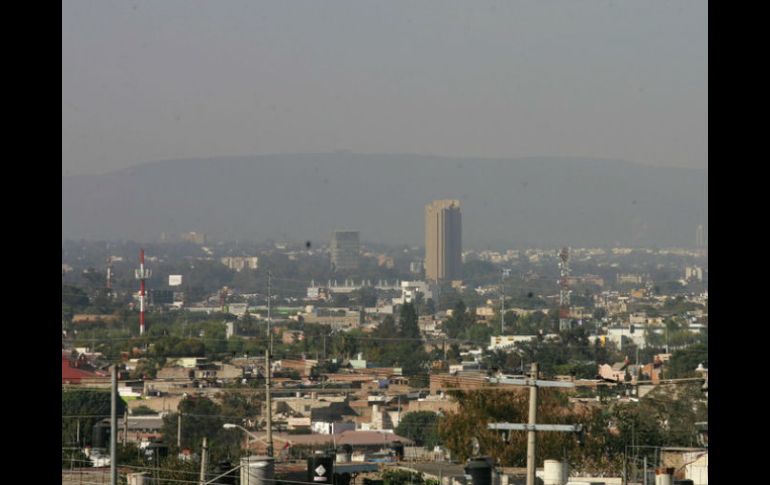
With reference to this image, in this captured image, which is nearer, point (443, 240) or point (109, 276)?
point (109, 276)

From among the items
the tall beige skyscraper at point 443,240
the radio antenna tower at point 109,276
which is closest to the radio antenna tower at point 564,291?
the tall beige skyscraper at point 443,240

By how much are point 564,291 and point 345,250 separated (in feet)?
18.4

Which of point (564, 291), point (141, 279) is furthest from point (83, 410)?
point (564, 291)

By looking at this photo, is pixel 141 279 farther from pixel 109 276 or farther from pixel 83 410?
pixel 83 410

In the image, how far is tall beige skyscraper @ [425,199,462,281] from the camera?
25.3 meters

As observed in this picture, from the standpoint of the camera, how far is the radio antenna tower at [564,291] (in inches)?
782

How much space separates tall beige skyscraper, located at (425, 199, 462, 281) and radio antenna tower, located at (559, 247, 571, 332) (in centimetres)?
250

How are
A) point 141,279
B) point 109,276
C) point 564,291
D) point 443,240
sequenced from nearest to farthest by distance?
point 141,279, point 109,276, point 564,291, point 443,240

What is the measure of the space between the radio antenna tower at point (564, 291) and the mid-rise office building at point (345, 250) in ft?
14.1

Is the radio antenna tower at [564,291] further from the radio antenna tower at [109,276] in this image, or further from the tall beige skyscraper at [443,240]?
the radio antenna tower at [109,276]

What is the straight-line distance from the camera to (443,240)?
26625 mm

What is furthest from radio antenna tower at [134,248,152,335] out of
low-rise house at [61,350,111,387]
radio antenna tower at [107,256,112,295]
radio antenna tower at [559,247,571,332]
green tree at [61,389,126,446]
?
radio antenna tower at [559,247,571,332]
